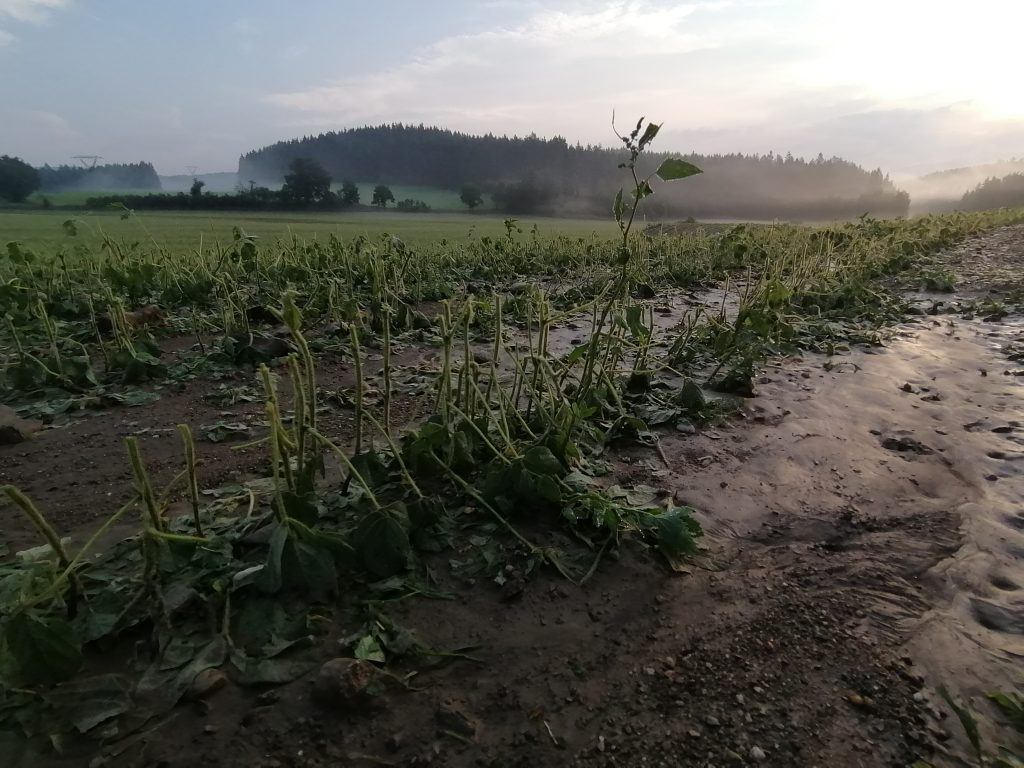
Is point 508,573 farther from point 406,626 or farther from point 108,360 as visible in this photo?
point 108,360

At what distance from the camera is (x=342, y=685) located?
1.42 meters

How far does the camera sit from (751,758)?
1.35 m

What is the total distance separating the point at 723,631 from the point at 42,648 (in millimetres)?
1814

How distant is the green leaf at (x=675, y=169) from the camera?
2.13m

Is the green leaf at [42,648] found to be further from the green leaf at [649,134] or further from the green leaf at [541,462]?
the green leaf at [649,134]

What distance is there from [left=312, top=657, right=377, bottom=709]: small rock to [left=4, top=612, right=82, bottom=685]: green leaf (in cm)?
58

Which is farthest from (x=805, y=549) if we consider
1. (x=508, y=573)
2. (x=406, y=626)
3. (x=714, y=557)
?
(x=406, y=626)

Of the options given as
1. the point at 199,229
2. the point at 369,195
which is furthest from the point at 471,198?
the point at 199,229

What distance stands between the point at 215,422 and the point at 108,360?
1.37 meters

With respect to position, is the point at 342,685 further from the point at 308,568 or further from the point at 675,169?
the point at 675,169

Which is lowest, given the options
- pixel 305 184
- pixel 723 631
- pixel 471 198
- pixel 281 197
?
pixel 723 631

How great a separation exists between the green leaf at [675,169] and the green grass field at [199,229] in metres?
5.15

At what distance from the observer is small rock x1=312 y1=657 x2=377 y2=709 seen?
142cm

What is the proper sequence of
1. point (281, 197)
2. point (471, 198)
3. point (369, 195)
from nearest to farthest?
1. point (281, 197)
2. point (369, 195)
3. point (471, 198)
